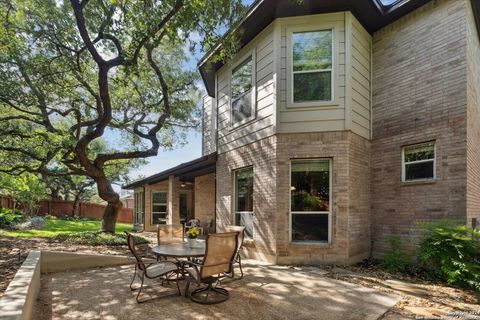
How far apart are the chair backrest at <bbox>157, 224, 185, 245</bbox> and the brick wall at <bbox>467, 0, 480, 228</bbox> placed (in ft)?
21.4

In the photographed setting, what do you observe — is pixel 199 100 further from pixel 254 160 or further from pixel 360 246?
pixel 360 246

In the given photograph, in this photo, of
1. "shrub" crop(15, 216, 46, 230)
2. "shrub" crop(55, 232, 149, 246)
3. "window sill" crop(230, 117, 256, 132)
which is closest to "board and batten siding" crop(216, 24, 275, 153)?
"window sill" crop(230, 117, 256, 132)

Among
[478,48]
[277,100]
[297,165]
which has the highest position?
[478,48]

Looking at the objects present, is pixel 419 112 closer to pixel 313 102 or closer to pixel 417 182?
pixel 417 182

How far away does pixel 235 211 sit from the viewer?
875 cm

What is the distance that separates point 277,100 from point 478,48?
630cm

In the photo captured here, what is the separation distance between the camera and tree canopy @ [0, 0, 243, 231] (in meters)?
7.04

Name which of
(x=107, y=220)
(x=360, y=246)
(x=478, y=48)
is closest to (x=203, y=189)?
(x=107, y=220)

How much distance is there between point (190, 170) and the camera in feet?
40.1

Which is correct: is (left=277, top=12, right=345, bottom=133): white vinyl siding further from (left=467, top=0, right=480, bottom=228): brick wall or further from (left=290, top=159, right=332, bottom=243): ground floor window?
(left=467, top=0, right=480, bottom=228): brick wall

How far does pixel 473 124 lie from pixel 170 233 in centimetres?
788

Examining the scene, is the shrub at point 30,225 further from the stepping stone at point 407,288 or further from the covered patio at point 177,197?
the stepping stone at point 407,288

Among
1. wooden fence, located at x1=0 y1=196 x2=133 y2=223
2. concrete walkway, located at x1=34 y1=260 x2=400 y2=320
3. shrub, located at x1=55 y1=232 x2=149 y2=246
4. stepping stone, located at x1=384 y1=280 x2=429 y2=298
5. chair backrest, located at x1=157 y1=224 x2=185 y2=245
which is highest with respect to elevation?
chair backrest, located at x1=157 y1=224 x2=185 y2=245

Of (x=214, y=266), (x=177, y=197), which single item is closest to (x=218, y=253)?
(x=214, y=266)
